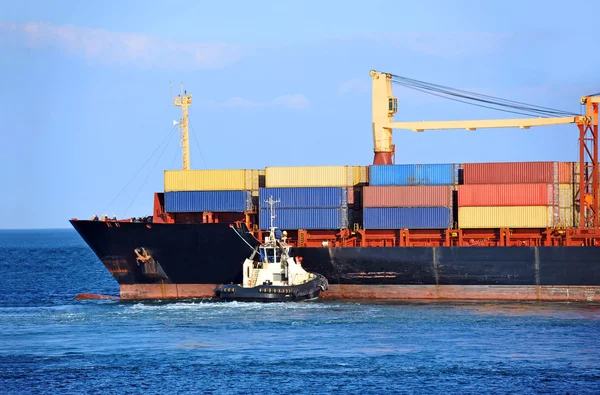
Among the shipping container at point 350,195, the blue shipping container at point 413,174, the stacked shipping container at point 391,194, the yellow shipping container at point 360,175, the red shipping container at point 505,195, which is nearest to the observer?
the red shipping container at point 505,195

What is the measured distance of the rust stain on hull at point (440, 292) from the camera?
52.8m

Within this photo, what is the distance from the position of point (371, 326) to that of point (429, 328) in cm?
270

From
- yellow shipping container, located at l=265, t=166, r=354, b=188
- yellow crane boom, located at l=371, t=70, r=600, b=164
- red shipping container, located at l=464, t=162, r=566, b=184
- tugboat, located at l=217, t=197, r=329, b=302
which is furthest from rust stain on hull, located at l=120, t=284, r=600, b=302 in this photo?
yellow crane boom, located at l=371, t=70, r=600, b=164

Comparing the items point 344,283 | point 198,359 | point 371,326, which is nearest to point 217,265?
point 344,283

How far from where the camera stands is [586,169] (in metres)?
53.9

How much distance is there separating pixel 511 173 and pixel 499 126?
4.13m

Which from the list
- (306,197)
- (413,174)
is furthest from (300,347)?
(413,174)

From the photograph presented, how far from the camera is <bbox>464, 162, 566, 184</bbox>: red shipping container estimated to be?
5416cm

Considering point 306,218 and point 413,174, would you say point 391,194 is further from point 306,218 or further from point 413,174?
point 306,218

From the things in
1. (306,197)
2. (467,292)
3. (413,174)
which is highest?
(413,174)

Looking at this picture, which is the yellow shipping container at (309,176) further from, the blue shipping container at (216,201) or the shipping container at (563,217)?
the shipping container at (563,217)

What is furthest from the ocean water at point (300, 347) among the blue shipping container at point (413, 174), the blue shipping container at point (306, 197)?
the blue shipping container at point (413, 174)

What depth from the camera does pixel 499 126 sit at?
57.7 m

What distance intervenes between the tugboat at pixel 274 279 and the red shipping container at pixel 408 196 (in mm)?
A: 5320
